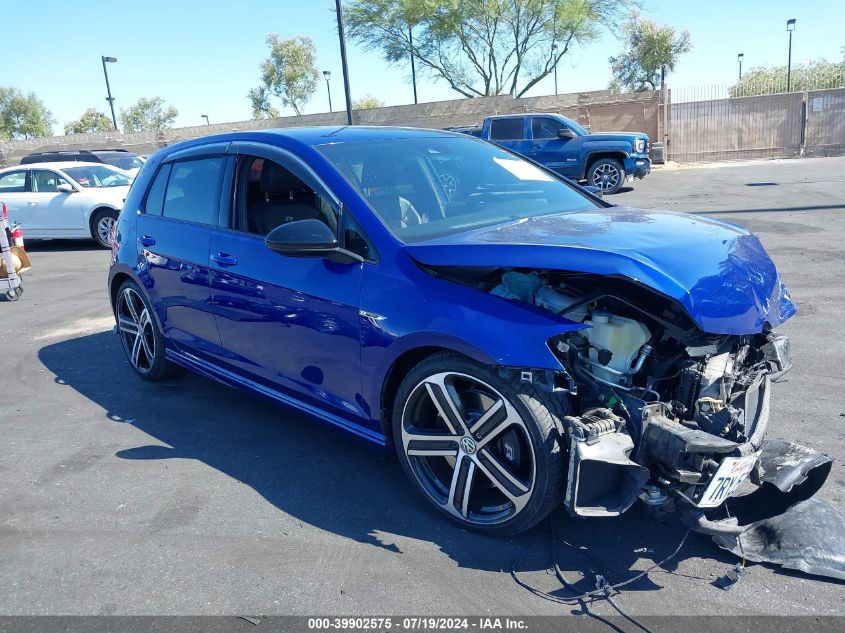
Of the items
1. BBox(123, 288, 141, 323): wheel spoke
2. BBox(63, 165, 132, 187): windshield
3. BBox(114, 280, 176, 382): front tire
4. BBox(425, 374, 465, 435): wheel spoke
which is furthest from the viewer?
BBox(63, 165, 132, 187): windshield

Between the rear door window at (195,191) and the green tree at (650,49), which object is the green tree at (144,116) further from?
the rear door window at (195,191)

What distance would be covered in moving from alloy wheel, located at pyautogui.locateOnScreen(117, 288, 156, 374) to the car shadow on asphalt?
7.7 inches

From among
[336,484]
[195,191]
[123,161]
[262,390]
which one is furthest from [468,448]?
[123,161]

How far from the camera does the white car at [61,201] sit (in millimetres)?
13102

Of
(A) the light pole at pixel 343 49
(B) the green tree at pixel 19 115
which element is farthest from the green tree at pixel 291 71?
(A) the light pole at pixel 343 49

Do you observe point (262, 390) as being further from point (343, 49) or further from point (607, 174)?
point (343, 49)

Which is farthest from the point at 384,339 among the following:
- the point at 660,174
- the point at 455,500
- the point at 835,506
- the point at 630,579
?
the point at 660,174

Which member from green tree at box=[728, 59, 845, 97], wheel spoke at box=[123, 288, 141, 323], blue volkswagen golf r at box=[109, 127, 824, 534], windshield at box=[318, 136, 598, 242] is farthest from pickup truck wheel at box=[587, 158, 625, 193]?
green tree at box=[728, 59, 845, 97]

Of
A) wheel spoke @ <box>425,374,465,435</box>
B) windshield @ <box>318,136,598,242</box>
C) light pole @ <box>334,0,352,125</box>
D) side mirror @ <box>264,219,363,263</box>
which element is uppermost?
light pole @ <box>334,0,352,125</box>

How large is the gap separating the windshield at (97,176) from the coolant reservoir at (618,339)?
42.2 ft

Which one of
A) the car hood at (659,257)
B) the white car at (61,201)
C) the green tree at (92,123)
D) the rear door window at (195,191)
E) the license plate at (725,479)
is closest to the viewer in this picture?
the license plate at (725,479)

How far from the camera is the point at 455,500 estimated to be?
321 cm

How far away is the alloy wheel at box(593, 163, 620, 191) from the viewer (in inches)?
695

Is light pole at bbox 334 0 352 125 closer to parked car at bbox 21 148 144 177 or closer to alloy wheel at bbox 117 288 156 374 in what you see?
parked car at bbox 21 148 144 177
